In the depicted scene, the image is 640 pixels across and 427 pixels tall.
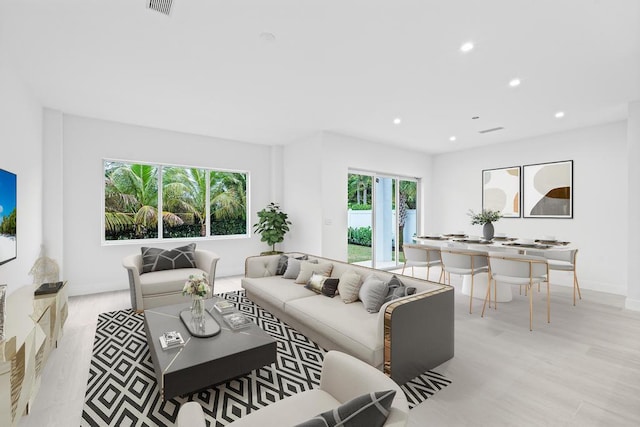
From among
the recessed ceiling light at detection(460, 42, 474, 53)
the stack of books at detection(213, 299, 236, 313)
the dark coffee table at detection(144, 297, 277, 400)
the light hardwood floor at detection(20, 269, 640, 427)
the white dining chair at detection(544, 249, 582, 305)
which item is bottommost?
the light hardwood floor at detection(20, 269, 640, 427)

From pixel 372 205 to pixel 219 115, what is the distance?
11.5 feet

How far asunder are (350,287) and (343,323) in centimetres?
65

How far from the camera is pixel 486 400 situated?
2193 millimetres

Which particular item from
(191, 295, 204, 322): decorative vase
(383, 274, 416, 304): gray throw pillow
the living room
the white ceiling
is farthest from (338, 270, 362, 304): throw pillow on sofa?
the white ceiling

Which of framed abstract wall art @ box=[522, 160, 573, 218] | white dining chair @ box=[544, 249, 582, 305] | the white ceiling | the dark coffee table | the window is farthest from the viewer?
framed abstract wall art @ box=[522, 160, 573, 218]

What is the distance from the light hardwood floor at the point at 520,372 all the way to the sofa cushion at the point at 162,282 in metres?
0.69

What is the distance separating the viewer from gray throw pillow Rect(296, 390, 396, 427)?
95 cm

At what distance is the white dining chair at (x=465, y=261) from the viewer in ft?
13.6

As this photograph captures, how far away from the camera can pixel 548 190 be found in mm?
5801

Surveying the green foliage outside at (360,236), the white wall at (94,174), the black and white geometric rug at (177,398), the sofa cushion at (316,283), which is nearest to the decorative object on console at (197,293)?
the black and white geometric rug at (177,398)

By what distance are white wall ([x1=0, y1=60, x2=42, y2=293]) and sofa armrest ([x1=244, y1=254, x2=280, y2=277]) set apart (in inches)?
97.4

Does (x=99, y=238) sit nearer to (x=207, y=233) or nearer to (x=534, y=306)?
(x=207, y=233)

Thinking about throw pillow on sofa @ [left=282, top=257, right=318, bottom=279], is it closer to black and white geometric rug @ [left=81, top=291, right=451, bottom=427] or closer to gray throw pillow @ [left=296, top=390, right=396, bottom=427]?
black and white geometric rug @ [left=81, top=291, right=451, bottom=427]

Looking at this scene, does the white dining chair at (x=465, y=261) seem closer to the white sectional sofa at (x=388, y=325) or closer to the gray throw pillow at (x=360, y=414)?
the white sectional sofa at (x=388, y=325)
